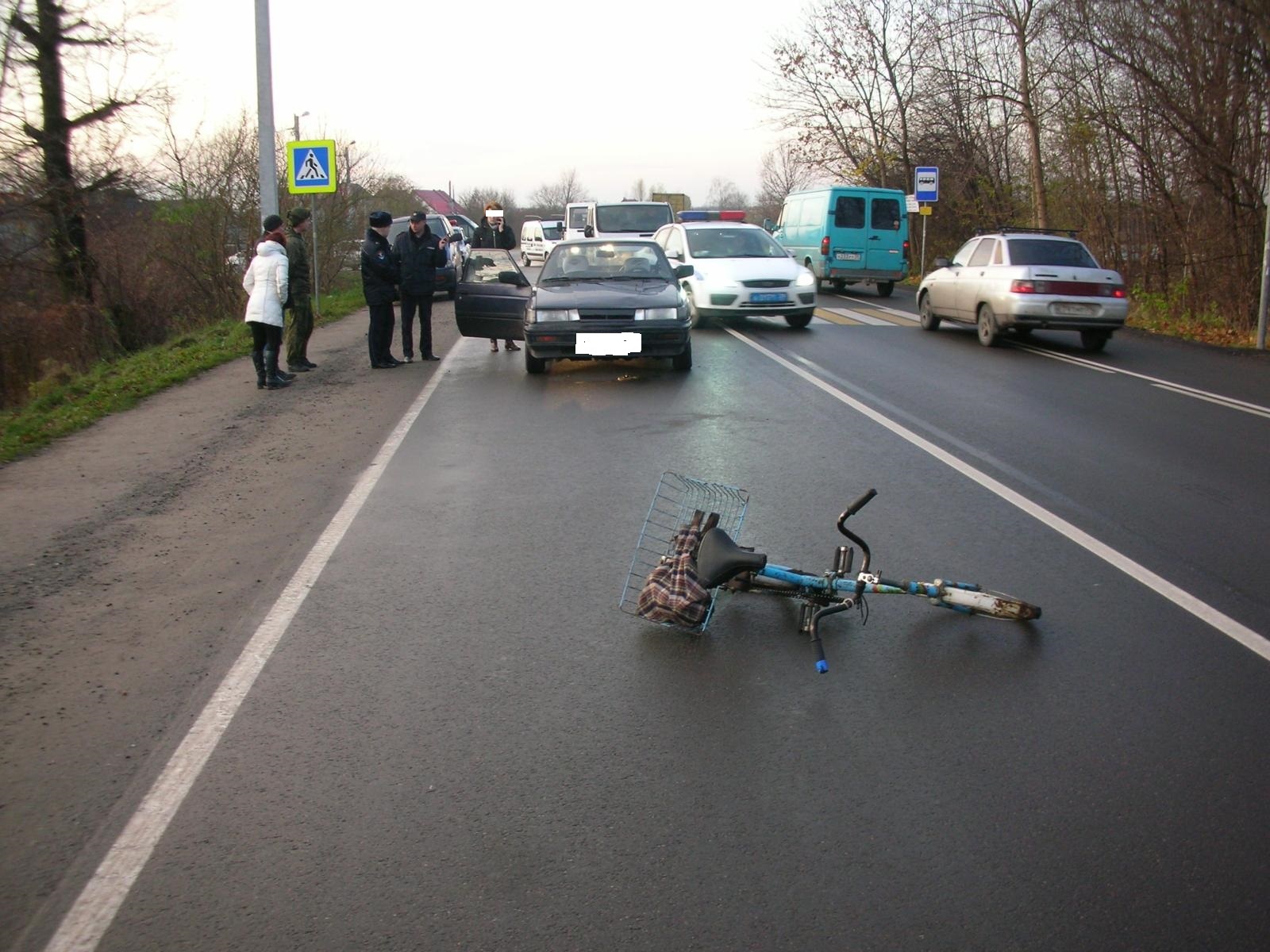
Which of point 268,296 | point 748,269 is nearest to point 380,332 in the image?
point 268,296

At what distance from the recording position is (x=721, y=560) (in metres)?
5.40

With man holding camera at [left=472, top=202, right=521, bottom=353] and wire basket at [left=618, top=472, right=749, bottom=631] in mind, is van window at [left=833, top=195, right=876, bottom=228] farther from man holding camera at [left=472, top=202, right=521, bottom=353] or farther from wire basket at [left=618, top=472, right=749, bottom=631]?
wire basket at [left=618, top=472, right=749, bottom=631]

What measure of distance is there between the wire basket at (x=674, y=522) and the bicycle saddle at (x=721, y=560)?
0.38ft

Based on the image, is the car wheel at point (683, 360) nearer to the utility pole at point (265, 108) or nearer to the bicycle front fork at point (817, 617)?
the utility pole at point (265, 108)

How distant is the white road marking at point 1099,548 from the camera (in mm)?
5270

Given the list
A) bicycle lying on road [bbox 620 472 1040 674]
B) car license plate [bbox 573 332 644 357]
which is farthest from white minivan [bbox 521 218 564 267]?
bicycle lying on road [bbox 620 472 1040 674]

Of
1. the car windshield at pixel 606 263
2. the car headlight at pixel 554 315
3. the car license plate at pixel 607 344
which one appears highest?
the car windshield at pixel 606 263

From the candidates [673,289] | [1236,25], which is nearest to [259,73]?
[673,289]

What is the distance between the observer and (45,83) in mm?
20625

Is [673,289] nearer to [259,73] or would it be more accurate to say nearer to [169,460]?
[169,460]

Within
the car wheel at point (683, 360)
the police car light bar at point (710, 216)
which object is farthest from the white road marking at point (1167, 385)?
the police car light bar at point (710, 216)

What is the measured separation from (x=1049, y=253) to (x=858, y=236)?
1159 centimetres

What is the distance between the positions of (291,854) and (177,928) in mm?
414

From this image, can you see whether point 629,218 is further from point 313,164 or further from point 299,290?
point 299,290
